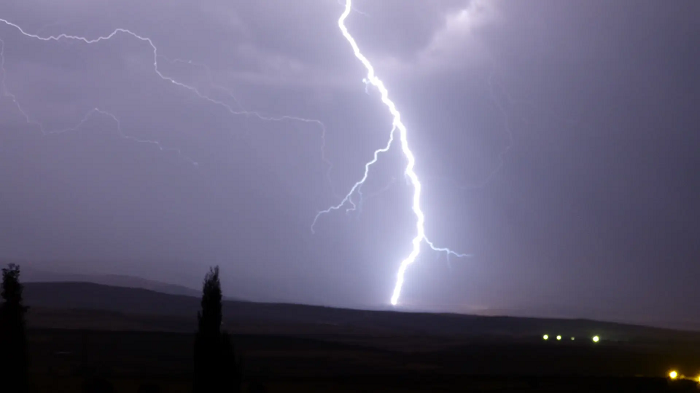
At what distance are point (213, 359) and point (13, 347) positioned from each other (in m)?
3.84

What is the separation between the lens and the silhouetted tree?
15047 millimetres

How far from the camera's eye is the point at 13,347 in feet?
50.0

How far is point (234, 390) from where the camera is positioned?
1491cm

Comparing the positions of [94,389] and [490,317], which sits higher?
[490,317]

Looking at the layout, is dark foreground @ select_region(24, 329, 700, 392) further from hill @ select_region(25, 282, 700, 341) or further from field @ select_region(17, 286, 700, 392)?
hill @ select_region(25, 282, 700, 341)

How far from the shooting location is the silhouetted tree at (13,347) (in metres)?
15.0

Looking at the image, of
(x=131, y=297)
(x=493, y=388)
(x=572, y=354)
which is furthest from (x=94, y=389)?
(x=131, y=297)

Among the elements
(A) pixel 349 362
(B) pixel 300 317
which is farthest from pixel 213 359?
(B) pixel 300 317

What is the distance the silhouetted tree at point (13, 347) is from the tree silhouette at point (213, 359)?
3314mm

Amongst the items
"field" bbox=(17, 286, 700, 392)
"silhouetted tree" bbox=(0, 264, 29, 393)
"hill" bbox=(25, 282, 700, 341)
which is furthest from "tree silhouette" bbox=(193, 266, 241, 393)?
"hill" bbox=(25, 282, 700, 341)

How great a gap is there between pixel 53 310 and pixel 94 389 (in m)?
62.6

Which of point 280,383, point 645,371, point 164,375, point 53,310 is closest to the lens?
point 280,383

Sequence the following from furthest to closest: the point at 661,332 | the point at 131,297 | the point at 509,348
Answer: the point at 131,297 → the point at 661,332 → the point at 509,348

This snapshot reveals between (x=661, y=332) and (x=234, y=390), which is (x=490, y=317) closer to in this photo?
(x=661, y=332)
